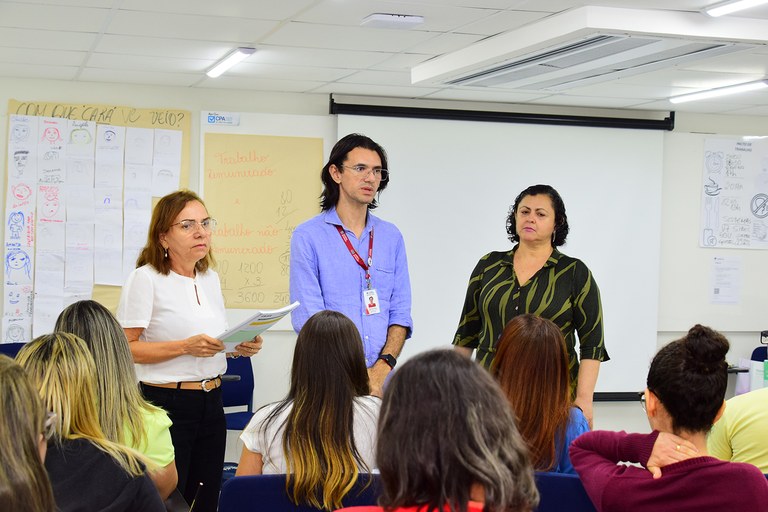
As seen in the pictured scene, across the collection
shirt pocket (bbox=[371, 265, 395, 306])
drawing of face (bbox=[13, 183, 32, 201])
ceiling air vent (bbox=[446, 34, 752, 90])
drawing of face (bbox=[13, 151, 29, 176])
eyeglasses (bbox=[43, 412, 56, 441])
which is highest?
ceiling air vent (bbox=[446, 34, 752, 90])

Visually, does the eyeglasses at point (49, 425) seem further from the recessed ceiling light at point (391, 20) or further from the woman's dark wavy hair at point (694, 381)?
the recessed ceiling light at point (391, 20)

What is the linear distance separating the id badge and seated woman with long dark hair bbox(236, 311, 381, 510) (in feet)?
3.09

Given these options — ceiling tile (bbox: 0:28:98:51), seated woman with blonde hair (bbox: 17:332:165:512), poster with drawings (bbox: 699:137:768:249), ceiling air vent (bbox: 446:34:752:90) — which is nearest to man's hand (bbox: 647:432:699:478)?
seated woman with blonde hair (bbox: 17:332:165:512)

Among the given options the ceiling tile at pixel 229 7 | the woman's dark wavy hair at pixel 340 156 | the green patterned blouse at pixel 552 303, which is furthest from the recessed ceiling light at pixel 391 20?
the green patterned blouse at pixel 552 303

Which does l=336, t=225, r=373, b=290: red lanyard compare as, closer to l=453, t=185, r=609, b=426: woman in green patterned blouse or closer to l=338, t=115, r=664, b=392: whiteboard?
l=453, t=185, r=609, b=426: woman in green patterned blouse

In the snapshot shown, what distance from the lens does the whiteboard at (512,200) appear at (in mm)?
6266

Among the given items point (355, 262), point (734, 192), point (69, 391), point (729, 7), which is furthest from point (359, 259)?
point (734, 192)

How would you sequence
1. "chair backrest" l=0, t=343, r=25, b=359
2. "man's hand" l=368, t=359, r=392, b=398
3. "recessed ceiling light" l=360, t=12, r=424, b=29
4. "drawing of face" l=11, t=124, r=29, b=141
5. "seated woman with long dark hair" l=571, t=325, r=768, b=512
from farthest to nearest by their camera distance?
"drawing of face" l=11, t=124, r=29, b=141 → "chair backrest" l=0, t=343, r=25, b=359 → "recessed ceiling light" l=360, t=12, r=424, b=29 → "man's hand" l=368, t=359, r=392, b=398 → "seated woman with long dark hair" l=571, t=325, r=768, b=512

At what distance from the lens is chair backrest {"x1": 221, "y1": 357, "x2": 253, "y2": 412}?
571 cm

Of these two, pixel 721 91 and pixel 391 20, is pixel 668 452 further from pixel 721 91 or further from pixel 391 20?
pixel 721 91

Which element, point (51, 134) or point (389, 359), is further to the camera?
point (51, 134)

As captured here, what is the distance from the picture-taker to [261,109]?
608cm

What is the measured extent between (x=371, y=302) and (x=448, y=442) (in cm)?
202

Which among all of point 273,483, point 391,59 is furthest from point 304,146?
point 273,483
